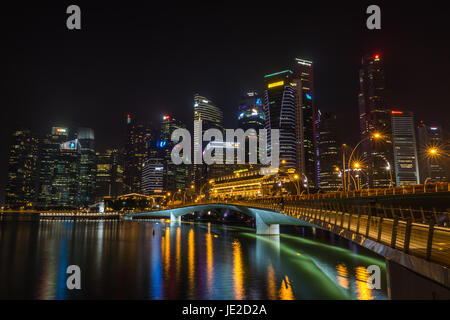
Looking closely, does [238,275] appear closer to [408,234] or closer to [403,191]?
[403,191]

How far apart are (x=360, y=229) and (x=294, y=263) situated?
19.9 m

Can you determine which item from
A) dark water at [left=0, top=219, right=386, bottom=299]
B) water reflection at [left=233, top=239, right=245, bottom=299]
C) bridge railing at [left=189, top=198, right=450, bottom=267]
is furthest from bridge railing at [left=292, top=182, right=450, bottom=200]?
water reflection at [left=233, top=239, right=245, bottom=299]

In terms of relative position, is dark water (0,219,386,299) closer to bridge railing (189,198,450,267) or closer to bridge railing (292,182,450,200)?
bridge railing (189,198,450,267)

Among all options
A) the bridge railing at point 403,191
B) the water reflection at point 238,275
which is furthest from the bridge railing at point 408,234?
the bridge railing at point 403,191

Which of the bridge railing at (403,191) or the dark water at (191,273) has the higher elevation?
the bridge railing at (403,191)

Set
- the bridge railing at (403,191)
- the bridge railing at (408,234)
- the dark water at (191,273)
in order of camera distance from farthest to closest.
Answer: the bridge railing at (403,191), the dark water at (191,273), the bridge railing at (408,234)

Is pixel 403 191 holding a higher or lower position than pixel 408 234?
higher

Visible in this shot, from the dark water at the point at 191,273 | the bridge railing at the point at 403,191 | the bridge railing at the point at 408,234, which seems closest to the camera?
the bridge railing at the point at 408,234

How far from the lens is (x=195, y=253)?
47.8 meters

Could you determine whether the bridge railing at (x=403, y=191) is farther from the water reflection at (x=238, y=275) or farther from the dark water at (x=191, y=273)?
the water reflection at (x=238, y=275)

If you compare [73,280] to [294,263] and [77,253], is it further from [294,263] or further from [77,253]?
[294,263]

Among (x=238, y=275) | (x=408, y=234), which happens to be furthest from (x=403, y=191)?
(x=408, y=234)

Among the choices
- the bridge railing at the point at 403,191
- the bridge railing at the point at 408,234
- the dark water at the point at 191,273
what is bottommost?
the dark water at the point at 191,273
